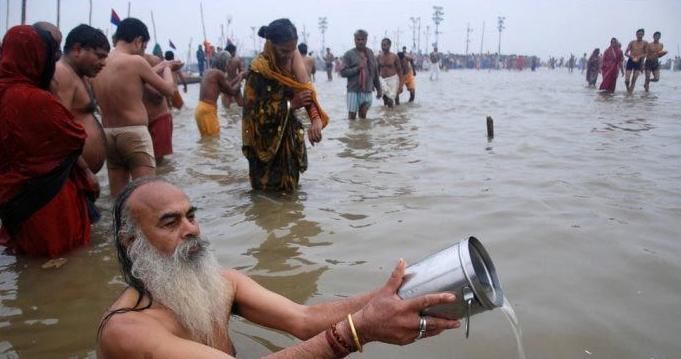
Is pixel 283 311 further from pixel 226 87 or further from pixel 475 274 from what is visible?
pixel 226 87

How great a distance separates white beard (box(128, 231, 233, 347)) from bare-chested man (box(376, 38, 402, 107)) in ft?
39.3

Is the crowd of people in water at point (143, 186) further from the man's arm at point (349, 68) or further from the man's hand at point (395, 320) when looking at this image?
the man's arm at point (349, 68)

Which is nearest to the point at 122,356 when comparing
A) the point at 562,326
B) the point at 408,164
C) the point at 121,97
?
the point at 562,326

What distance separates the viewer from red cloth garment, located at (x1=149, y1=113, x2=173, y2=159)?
6.48m

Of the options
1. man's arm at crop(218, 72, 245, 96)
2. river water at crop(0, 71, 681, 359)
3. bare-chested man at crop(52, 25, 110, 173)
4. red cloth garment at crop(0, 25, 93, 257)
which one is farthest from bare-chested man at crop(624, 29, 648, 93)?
red cloth garment at crop(0, 25, 93, 257)

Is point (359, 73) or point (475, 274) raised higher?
point (359, 73)

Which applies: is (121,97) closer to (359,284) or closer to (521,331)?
(359,284)

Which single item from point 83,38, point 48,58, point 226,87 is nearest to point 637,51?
point 226,87

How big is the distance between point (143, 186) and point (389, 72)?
1214 centimetres

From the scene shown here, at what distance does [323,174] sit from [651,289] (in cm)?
402

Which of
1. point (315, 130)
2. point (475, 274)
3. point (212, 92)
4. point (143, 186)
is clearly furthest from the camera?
point (212, 92)

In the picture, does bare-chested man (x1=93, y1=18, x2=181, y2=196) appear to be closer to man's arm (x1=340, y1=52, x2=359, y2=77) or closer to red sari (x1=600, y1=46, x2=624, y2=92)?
man's arm (x1=340, y1=52, x2=359, y2=77)

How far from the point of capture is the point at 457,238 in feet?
13.3

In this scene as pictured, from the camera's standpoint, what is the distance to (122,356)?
1634 mm
